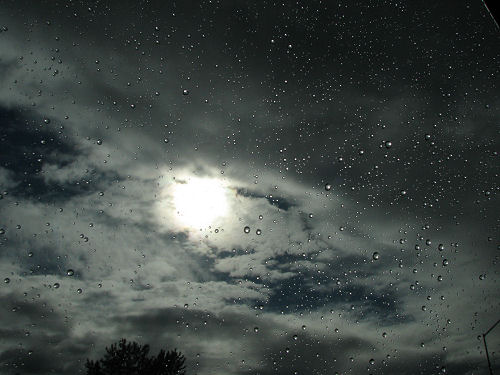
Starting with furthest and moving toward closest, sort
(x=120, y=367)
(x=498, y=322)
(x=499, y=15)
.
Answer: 1. (x=120, y=367)
2. (x=498, y=322)
3. (x=499, y=15)

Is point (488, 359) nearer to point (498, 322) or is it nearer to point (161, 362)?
point (498, 322)

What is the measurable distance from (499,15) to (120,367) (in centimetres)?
2635

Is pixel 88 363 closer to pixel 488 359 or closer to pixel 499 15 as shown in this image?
pixel 488 359

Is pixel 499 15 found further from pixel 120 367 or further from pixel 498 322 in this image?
pixel 120 367

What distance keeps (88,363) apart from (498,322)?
23.6 m

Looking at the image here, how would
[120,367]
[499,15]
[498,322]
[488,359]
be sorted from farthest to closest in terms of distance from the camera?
[120,367], [488,359], [498,322], [499,15]

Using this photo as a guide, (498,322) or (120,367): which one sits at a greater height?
(498,322)

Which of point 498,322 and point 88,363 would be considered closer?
point 498,322

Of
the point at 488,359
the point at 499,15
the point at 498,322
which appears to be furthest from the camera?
the point at 488,359

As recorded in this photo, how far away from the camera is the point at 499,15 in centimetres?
211

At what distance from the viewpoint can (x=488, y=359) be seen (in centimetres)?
2092

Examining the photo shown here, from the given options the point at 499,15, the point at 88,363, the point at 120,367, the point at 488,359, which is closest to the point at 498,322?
the point at 488,359

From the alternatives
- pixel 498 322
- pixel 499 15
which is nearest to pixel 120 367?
pixel 498 322

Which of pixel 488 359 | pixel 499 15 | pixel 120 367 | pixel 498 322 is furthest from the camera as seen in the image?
pixel 120 367
